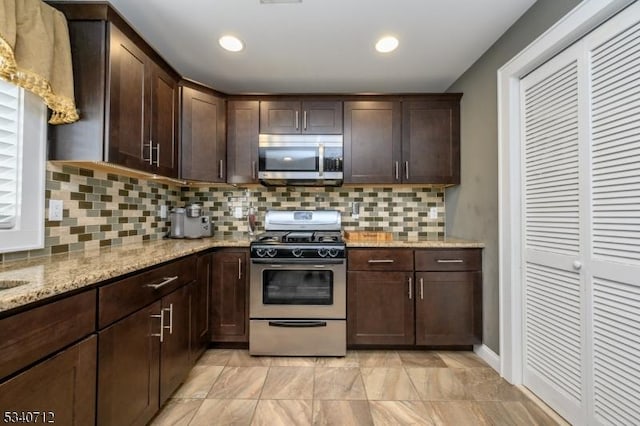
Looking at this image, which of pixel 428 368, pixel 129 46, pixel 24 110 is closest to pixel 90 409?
pixel 24 110

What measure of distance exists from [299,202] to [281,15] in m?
1.62

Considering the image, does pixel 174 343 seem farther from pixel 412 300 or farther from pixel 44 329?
pixel 412 300

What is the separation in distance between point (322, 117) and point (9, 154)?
2061mm

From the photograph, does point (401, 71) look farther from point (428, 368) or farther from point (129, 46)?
point (428, 368)

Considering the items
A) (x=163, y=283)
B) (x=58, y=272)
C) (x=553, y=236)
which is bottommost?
(x=163, y=283)

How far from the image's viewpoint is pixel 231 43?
6.75 feet

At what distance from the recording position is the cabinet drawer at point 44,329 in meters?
0.77

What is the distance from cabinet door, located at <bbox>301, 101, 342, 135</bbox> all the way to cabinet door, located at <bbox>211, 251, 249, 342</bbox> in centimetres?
132

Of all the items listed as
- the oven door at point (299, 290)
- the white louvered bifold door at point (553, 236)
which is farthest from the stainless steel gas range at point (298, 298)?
the white louvered bifold door at point (553, 236)

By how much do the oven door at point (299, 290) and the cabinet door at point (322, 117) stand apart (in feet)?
3.94

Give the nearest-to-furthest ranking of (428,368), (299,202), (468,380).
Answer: (468,380)
(428,368)
(299,202)

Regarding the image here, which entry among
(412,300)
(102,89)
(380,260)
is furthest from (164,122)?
(412,300)

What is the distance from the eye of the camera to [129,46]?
5.52ft

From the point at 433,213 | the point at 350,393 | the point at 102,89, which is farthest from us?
the point at 433,213
